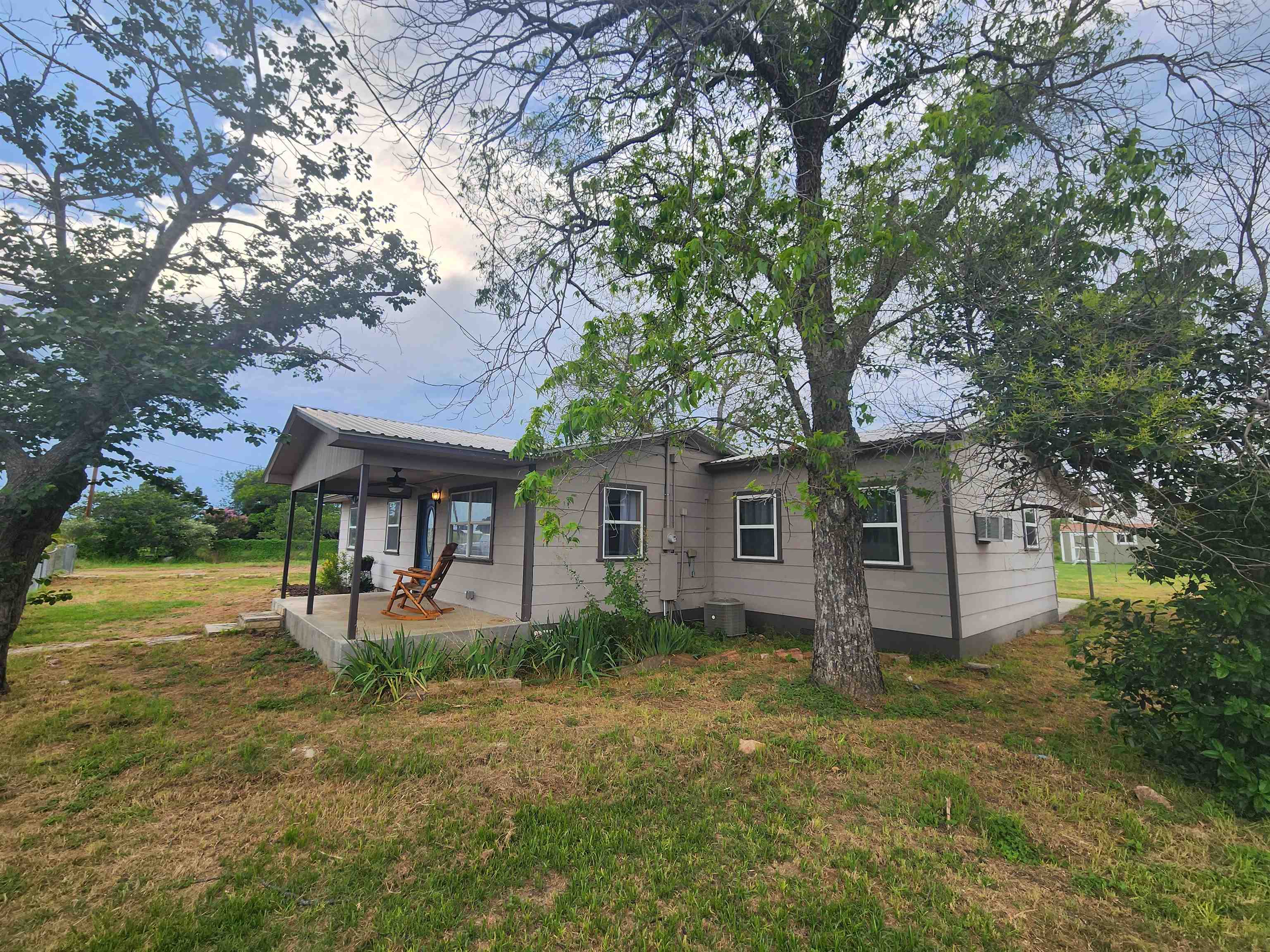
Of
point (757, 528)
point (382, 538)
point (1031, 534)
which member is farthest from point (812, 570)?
point (382, 538)

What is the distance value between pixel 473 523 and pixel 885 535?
6.20 metres

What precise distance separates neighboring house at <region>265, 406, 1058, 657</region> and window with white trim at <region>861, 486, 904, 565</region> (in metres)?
0.02

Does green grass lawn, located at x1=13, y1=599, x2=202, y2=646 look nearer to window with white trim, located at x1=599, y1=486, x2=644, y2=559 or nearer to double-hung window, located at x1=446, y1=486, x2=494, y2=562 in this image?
double-hung window, located at x1=446, y1=486, x2=494, y2=562

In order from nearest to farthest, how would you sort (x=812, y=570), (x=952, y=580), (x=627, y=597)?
(x=952, y=580), (x=627, y=597), (x=812, y=570)

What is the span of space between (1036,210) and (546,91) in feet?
14.7

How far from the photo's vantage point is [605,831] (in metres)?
2.97

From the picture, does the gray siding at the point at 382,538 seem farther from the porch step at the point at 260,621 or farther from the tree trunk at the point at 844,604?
the tree trunk at the point at 844,604

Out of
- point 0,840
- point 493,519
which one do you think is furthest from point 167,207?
point 0,840

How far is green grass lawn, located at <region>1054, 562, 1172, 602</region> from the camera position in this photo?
13.0 m

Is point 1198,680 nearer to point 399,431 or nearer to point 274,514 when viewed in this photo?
point 399,431

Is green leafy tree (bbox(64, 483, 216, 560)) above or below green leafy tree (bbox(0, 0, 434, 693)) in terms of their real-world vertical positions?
below

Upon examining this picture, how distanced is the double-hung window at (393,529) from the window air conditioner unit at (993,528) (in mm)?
10110

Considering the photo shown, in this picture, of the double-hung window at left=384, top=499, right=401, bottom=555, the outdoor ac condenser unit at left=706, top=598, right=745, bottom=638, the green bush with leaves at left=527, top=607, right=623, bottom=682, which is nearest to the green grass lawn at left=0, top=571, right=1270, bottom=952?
the green bush with leaves at left=527, top=607, right=623, bottom=682

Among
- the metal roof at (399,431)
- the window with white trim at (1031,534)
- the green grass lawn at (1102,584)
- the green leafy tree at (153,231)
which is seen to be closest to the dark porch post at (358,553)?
the metal roof at (399,431)
